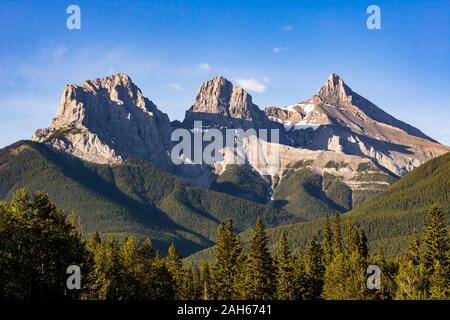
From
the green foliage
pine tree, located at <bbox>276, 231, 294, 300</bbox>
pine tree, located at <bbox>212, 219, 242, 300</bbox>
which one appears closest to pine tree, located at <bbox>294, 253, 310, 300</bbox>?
pine tree, located at <bbox>276, 231, 294, 300</bbox>

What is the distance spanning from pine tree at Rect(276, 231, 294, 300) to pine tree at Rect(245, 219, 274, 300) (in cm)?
278

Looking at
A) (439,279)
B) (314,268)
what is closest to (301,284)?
(314,268)

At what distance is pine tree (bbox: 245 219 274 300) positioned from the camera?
105 meters

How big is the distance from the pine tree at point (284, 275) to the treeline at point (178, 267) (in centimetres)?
16

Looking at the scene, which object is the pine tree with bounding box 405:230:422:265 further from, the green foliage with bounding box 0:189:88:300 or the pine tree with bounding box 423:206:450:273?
the green foliage with bounding box 0:189:88:300

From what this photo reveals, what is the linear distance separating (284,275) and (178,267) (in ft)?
89.6

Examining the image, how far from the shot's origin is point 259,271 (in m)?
106

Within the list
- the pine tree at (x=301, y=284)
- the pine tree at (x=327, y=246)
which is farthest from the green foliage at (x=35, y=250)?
the pine tree at (x=327, y=246)

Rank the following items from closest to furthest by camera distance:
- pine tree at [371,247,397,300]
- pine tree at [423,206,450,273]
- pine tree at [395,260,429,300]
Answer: pine tree at [395,260,429,300] → pine tree at [423,206,450,273] → pine tree at [371,247,397,300]

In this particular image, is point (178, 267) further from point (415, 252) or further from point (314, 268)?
point (415, 252)

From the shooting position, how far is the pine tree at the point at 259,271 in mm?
104688

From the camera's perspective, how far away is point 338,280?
10888 centimetres
